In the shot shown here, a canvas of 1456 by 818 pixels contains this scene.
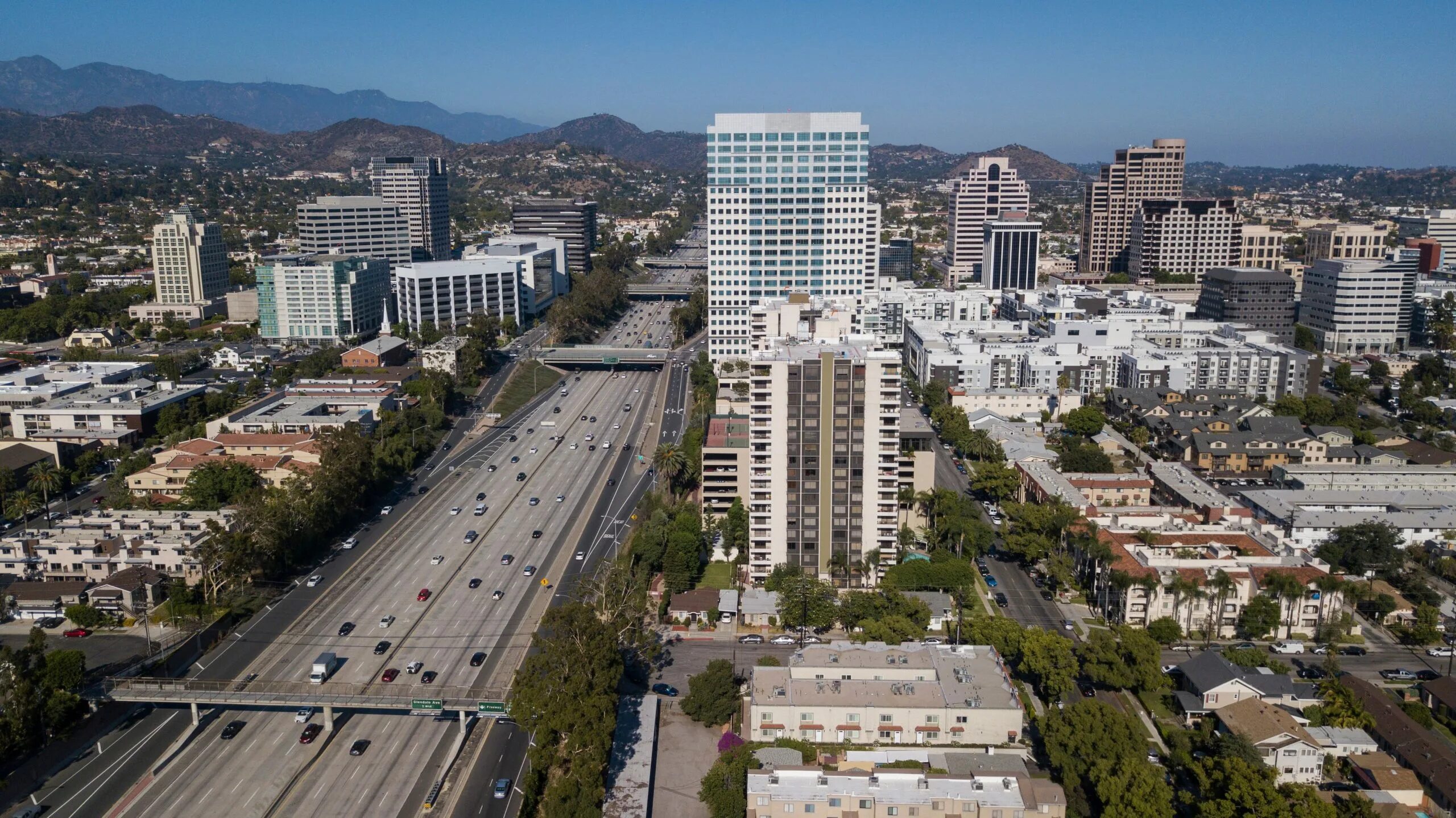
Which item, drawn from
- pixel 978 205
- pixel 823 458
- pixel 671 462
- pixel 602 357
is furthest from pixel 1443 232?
pixel 823 458

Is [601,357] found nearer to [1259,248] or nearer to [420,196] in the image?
[420,196]

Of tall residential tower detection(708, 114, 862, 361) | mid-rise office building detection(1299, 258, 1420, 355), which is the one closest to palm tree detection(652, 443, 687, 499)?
tall residential tower detection(708, 114, 862, 361)

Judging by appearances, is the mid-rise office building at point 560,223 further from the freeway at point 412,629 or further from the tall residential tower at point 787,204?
the freeway at point 412,629

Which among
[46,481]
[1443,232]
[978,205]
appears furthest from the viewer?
[978,205]

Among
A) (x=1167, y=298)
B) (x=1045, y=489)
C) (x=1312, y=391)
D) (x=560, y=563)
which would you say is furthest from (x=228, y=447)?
(x=1167, y=298)

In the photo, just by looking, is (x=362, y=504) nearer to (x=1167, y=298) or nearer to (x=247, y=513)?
(x=247, y=513)
